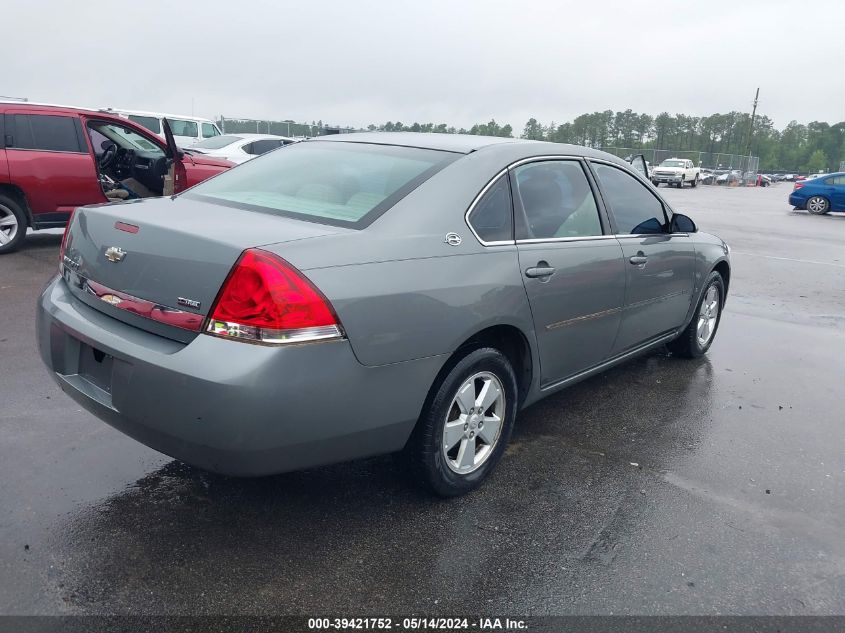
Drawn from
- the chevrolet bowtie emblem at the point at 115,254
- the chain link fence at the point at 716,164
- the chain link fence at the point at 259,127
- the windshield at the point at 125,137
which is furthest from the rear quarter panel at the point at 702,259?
the chain link fence at the point at 716,164

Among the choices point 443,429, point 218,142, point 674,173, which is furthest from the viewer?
point 674,173

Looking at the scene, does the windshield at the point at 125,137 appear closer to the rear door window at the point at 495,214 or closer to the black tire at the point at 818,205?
the rear door window at the point at 495,214

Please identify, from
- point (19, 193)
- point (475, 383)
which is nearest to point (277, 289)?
point (475, 383)

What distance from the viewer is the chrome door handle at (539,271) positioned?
3.36 meters

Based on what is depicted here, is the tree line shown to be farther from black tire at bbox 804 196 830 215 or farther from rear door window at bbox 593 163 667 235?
rear door window at bbox 593 163 667 235

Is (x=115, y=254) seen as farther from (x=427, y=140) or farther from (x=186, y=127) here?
(x=186, y=127)

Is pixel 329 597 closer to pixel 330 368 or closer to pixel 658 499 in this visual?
pixel 330 368

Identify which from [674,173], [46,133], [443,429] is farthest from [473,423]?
[674,173]

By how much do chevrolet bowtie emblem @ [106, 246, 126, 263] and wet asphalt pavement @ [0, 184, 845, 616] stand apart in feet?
3.47

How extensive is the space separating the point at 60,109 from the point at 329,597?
7.87m

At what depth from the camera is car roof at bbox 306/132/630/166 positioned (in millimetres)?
3574

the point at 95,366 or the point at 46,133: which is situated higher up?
the point at 46,133

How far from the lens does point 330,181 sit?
3387mm

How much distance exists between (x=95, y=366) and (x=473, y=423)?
162cm
